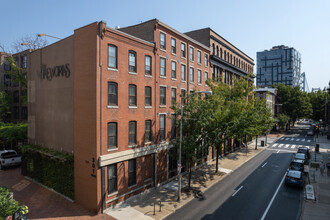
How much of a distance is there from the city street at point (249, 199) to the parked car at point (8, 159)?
23177mm

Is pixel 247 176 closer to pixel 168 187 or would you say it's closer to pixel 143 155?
pixel 168 187

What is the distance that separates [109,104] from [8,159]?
19.3 metres

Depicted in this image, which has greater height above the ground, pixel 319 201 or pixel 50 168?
pixel 50 168

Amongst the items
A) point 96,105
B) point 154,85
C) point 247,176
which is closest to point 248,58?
point 247,176

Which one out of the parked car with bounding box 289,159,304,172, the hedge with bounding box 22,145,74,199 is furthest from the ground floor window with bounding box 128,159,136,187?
the parked car with bounding box 289,159,304,172

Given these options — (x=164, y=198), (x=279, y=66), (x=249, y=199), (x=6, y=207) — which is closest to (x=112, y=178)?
(x=164, y=198)

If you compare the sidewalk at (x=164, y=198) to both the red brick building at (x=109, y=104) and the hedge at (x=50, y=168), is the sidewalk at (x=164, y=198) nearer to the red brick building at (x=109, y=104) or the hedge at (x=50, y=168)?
the red brick building at (x=109, y=104)

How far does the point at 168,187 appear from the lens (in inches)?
907

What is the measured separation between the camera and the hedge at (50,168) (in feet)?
64.1

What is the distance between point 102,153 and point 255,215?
1306cm

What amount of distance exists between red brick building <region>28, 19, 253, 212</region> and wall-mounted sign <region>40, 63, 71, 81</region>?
0.34ft

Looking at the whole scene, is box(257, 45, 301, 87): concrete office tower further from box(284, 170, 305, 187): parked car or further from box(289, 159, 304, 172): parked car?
box(284, 170, 305, 187): parked car

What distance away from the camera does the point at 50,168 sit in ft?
70.2

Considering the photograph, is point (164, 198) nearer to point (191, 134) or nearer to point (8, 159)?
point (191, 134)
